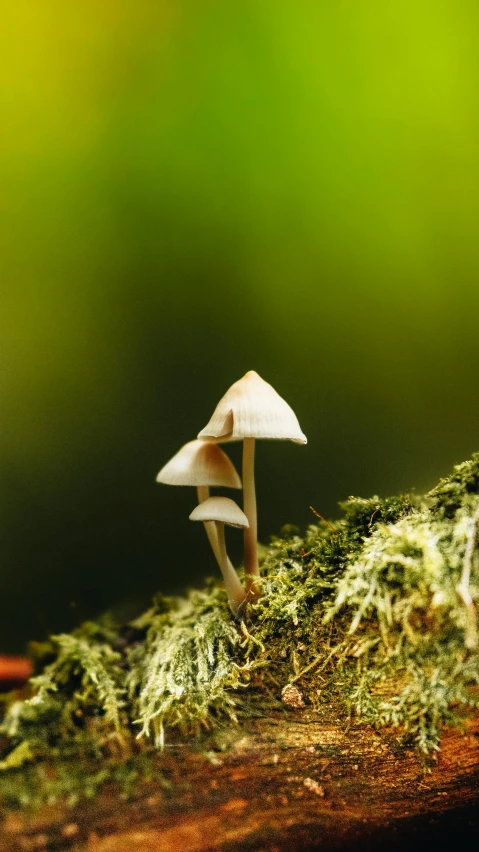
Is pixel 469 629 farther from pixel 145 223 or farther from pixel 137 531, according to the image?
pixel 145 223

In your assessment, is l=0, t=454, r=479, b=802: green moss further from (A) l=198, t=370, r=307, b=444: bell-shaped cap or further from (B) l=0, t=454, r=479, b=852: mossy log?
(A) l=198, t=370, r=307, b=444: bell-shaped cap

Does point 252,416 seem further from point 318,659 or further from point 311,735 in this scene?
point 311,735

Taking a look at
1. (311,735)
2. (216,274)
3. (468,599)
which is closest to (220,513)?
(311,735)

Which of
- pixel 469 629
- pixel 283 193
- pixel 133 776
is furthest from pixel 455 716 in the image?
pixel 283 193

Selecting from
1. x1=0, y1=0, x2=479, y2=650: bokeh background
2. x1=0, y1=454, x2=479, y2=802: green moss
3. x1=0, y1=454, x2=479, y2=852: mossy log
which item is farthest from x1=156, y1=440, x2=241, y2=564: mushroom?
x1=0, y1=0, x2=479, y2=650: bokeh background

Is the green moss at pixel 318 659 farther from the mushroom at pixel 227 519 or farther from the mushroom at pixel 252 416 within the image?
the mushroom at pixel 252 416
